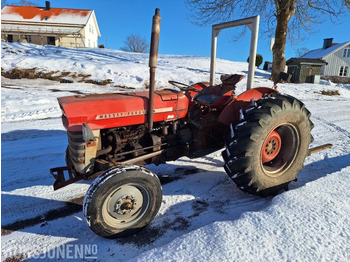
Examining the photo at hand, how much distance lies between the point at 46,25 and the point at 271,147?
1421 inches

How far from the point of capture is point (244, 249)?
187 cm

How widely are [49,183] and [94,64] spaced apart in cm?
1262

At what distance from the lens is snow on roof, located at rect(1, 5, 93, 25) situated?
105 ft

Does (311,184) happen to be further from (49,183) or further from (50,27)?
(50,27)

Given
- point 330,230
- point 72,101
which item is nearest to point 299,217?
point 330,230

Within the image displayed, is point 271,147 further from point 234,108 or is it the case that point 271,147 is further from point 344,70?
point 344,70

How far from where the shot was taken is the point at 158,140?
10.1 feet

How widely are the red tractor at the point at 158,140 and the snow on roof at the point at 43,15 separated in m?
34.7

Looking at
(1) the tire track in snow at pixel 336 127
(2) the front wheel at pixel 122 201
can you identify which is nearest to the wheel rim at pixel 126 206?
(2) the front wheel at pixel 122 201

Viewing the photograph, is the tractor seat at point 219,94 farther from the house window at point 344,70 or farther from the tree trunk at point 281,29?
the house window at point 344,70

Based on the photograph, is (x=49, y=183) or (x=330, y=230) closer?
(x=330, y=230)

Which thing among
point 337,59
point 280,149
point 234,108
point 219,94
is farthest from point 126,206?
point 337,59

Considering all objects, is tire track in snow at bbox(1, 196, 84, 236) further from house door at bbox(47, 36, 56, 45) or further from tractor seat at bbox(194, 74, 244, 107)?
house door at bbox(47, 36, 56, 45)

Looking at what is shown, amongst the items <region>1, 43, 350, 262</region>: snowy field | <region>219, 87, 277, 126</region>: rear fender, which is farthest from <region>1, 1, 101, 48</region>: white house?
<region>219, 87, 277, 126</region>: rear fender
